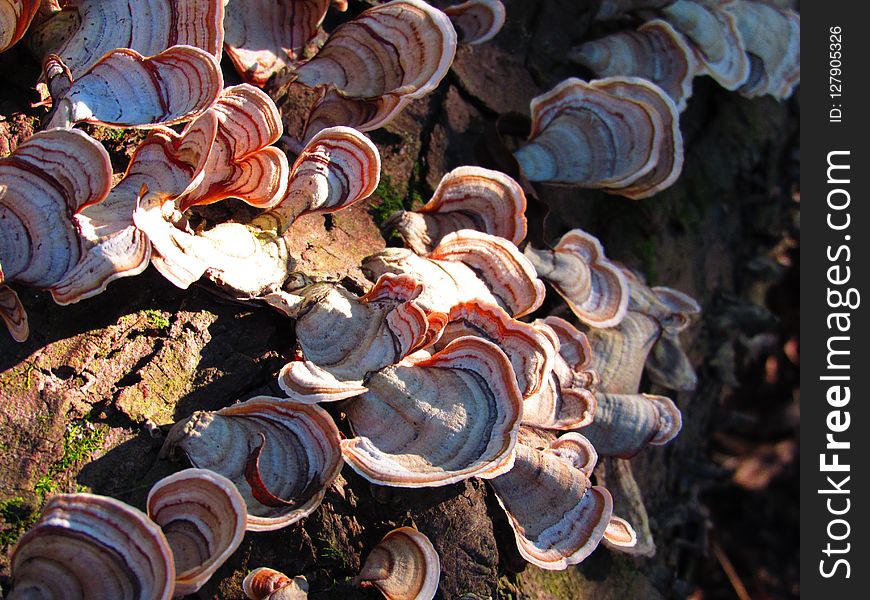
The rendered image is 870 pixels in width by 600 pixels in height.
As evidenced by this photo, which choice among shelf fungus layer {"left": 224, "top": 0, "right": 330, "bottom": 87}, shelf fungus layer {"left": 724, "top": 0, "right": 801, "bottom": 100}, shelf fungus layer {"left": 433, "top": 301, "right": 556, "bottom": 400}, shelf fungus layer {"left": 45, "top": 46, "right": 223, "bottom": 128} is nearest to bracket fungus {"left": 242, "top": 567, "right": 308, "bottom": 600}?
shelf fungus layer {"left": 433, "top": 301, "right": 556, "bottom": 400}

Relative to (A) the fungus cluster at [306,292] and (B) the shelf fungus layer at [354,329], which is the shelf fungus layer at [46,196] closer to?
(A) the fungus cluster at [306,292]

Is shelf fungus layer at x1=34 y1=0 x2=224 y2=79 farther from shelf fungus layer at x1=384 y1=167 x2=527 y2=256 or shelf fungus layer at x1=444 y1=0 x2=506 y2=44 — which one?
shelf fungus layer at x1=444 y1=0 x2=506 y2=44

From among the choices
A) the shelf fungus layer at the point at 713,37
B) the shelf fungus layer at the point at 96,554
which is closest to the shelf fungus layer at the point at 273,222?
the shelf fungus layer at the point at 96,554

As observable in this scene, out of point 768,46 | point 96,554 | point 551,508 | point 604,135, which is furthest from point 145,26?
point 768,46

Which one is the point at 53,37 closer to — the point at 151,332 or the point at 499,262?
the point at 151,332

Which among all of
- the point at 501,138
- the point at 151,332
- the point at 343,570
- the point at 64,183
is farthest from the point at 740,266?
the point at 64,183
